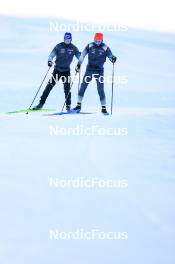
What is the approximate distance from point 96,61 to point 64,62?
466 millimetres

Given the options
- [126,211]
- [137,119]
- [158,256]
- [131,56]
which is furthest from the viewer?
[131,56]

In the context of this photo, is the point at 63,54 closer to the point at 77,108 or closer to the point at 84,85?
the point at 84,85

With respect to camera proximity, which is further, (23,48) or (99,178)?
(23,48)

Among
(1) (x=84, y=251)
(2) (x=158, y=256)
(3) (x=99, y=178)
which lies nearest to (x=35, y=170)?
(3) (x=99, y=178)

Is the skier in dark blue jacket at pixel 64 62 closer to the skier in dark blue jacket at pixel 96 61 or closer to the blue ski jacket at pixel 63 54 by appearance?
the blue ski jacket at pixel 63 54

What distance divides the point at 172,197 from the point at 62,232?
4.03 ft

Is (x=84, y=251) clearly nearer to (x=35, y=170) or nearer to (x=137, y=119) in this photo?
(x=35, y=170)

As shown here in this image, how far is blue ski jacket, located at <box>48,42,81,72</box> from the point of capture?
625 centimetres

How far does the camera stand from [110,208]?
412 cm

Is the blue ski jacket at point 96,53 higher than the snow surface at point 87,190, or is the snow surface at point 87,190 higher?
the blue ski jacket at point 96,53

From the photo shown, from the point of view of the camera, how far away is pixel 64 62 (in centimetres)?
635

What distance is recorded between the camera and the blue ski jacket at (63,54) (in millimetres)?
6246

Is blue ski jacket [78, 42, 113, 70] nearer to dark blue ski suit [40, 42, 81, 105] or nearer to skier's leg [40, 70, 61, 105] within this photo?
dark blue ski suit [40, 42, 81, 105]

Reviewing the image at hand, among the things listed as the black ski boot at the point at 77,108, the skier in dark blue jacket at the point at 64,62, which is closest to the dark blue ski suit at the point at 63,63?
the skier in dark blue jacket at the point at 64,62
